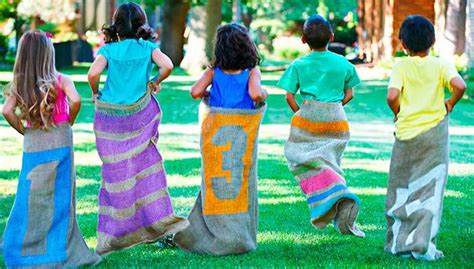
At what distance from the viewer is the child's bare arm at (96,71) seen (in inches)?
301

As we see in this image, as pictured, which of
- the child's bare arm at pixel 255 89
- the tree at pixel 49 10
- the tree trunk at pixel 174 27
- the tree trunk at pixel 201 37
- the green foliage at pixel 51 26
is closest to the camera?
the child's bare arm at pixel 255 89

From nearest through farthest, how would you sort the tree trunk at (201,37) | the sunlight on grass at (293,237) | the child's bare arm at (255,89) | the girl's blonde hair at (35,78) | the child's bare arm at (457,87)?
the girl's blonde hair at (35,78)
the child's bare arm at (457,87)
the child's bare arm at (255,89)
the sunlight on grass at (293,237)
the tree trunk at (201,37)

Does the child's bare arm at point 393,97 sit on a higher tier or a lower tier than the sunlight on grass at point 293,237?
higher

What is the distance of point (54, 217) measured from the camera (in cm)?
730

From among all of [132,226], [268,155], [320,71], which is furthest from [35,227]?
[268,155]

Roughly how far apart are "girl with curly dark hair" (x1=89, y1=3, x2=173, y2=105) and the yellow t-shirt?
1631 mm

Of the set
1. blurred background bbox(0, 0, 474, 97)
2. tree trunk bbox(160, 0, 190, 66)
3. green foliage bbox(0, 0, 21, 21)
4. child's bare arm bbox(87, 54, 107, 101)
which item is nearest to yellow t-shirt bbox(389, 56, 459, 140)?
child's bare arm bbox(87, 54, 107, 101)

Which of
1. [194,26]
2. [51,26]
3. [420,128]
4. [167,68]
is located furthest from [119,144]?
[51,26]

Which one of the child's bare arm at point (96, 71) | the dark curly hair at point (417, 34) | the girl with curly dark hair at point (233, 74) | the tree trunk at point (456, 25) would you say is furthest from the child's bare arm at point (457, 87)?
the tree trunk at point (456, 25)

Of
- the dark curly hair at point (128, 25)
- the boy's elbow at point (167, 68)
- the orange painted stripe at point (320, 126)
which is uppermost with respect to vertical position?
the dark curly hair at point (128, 25)

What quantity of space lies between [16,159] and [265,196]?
182 inches

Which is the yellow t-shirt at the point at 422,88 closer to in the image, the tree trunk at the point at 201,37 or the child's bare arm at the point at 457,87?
the child's bare arm at the point at 457,87

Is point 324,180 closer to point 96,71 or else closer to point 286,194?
point 96,71

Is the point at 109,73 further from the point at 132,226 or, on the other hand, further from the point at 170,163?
the point at 170,163
